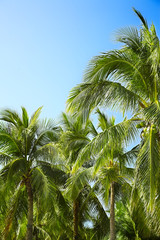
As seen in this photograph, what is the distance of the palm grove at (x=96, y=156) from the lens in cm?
775

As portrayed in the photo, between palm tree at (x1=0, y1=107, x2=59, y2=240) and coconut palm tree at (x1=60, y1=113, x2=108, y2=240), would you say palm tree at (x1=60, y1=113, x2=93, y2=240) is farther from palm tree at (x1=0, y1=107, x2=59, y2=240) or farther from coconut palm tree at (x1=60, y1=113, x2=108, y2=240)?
palm tree at (x1=0, y1=107, x2=59, y2=240)

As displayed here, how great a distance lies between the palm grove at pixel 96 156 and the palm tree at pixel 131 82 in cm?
2

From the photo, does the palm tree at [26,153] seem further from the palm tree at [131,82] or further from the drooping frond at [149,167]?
the drooping frond at [149,167]

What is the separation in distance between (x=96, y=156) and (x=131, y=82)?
2.08 meters

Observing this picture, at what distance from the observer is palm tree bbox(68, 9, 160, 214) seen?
25.1 ft

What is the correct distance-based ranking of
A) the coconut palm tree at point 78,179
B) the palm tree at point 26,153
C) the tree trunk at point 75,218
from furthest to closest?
the tree trunk at point 75,218 → the coconut palm tree at point 78,179 → the palm tree at point 26,153

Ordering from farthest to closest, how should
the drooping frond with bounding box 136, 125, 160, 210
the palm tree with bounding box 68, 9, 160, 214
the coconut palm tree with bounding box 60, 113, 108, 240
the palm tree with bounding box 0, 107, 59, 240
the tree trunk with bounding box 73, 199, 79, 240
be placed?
1. the tree trunk with bounding box 73, 199, 79, 240
2. the coconut palm tree with bounding box 60, 113, 108, 240
3. the palm tree with bounding box 0, 107, 59, 240
4. the palm tree with bounding box 68, 9, 160, 214
5. the drooping frond with bounding box 136, 125, 160, 210

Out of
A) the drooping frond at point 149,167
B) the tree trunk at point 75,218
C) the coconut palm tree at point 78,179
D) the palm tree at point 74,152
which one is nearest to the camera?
the drooping frond at point 149,167

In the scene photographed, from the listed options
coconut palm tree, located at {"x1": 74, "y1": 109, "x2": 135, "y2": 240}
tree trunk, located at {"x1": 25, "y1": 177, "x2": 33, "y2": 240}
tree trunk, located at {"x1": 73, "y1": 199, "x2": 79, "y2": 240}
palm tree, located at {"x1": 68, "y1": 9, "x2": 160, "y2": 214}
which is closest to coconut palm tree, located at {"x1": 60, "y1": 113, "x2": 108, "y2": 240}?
tree trunk, located at {"x1": 73, "y1": 199, "x2": 79, "y2": 240}

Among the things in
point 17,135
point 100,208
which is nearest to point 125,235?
point 100,208

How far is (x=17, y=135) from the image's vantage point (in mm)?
12516

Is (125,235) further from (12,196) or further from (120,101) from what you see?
(120,101)

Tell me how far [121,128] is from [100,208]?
25.4ft

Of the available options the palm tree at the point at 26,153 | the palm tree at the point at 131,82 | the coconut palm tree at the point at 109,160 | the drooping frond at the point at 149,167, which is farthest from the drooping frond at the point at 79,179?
the drooping frond at the point at 149,167
